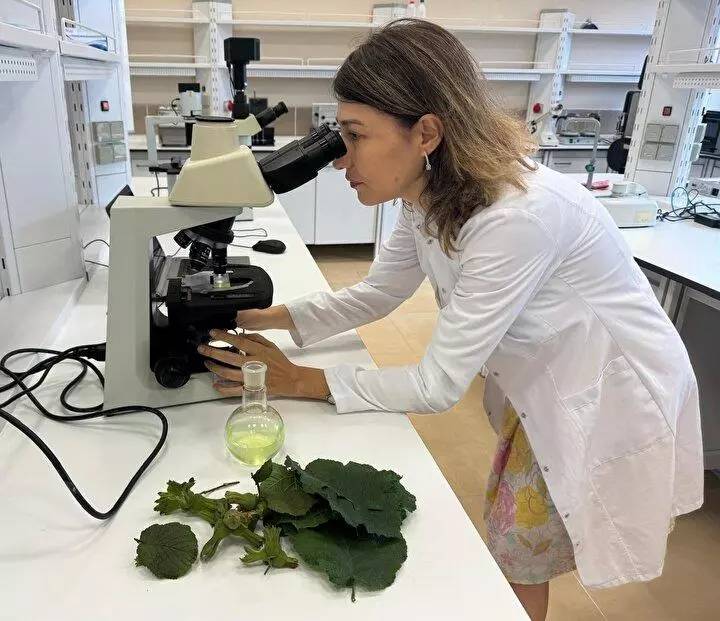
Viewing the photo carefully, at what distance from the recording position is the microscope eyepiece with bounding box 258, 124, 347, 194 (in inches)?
35.5

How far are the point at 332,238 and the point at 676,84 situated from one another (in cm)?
246

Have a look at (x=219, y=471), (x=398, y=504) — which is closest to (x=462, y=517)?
(x=398, y=504)

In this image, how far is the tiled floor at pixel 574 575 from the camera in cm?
160

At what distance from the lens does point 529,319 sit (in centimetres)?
99

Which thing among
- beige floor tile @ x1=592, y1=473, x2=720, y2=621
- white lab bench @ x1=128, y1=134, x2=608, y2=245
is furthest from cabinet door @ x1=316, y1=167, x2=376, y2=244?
beige floor tile @ x1=592, y1=473, x2=720, y2=621

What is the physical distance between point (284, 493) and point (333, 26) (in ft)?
14.6

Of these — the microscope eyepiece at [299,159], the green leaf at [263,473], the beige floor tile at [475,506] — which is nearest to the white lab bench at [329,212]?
the beige floor tile at [475,506]

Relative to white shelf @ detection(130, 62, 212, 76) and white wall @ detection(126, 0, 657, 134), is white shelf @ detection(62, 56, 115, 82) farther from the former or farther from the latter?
white wall @ detection(126, 0, 657, 134)

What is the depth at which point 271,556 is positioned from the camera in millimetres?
693

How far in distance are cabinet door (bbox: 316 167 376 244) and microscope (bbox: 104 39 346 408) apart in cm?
315

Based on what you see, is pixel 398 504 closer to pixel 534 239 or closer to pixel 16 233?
pixel 534 239

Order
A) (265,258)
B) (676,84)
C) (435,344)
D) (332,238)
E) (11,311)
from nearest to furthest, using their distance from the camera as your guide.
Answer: (435,344) → (11,311) → (265,258) → (676,84) → (332,238)

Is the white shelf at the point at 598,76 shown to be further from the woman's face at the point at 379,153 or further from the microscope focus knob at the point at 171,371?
the microscope focus knob at the point at 171,371

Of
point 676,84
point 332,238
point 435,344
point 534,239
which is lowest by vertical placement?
point 332,238
